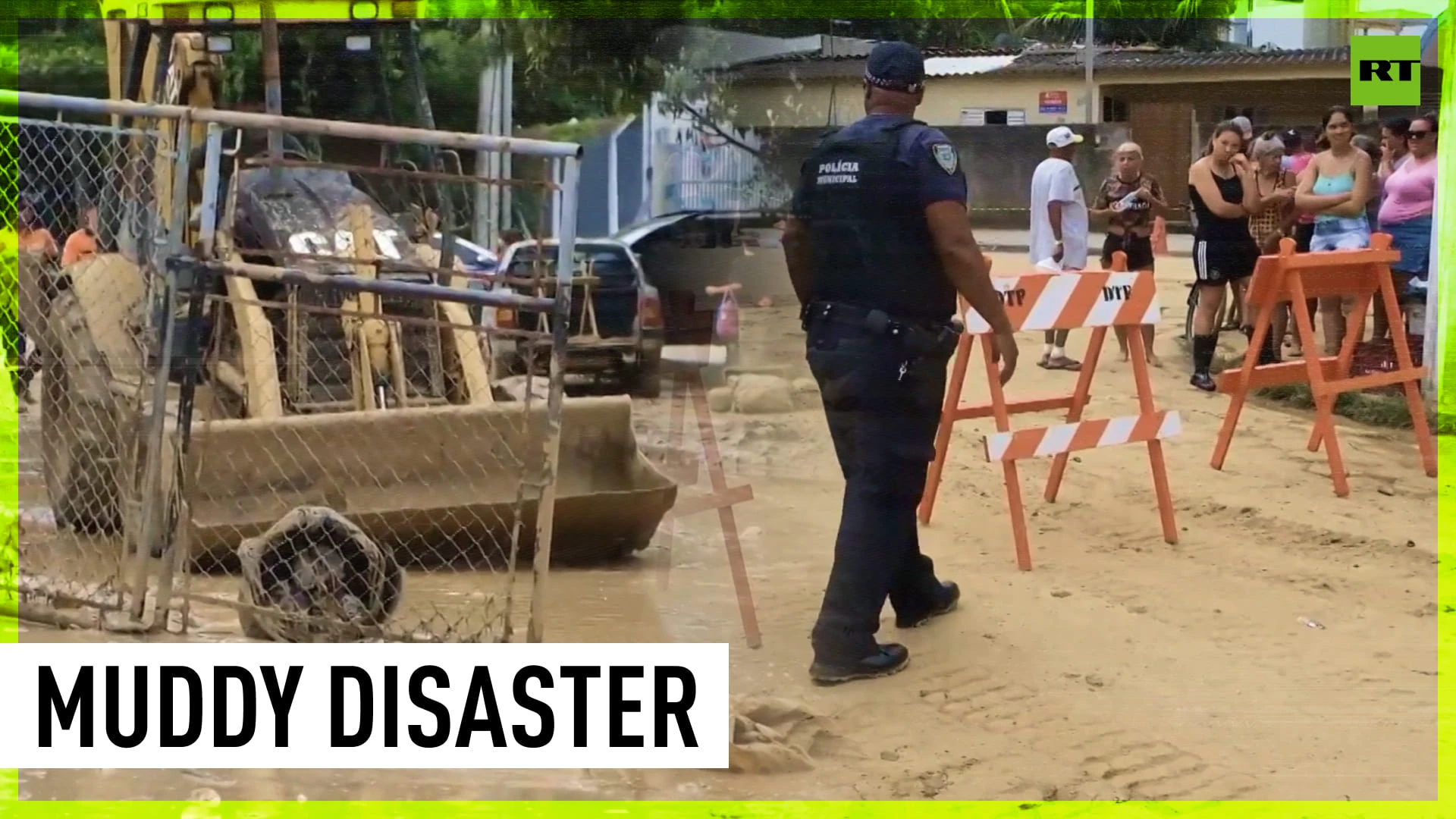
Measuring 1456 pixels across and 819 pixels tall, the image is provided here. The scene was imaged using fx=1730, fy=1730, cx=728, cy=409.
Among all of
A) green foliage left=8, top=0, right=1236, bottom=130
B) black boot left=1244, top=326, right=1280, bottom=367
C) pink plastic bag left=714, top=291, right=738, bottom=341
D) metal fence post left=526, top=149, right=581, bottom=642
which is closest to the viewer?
metal fence post left=526, top=149, right=581, bottom=642

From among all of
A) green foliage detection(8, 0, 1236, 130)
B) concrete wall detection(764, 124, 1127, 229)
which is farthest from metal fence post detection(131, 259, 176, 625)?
concrete wall detection(764, 124, 1127, 229)

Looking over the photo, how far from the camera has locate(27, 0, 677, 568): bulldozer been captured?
6.19 m

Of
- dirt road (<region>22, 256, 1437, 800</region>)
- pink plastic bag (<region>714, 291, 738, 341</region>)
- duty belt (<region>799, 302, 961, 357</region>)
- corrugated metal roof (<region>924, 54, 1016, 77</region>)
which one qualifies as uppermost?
corrugated metal roof (<region>924, 54, 1016, 77</region>)

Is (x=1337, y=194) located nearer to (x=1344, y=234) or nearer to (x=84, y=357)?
(x=1344, y=234)

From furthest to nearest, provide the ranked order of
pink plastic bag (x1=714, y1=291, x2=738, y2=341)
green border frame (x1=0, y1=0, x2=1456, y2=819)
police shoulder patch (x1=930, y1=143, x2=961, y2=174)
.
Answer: pink plastic bag (x1=714, y1=291, x2=738, y2=341)
police shoulder patch (x1=930, y1=143, x2=961, y2=174)
green border frame (x1=0, y1=0, x2=1456, y2=819)

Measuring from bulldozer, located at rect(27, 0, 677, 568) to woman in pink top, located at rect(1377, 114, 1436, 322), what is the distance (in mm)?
5198

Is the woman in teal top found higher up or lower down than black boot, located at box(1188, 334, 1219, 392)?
higher up

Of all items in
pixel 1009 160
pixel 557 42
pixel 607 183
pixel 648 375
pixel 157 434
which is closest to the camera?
pixel 157 434

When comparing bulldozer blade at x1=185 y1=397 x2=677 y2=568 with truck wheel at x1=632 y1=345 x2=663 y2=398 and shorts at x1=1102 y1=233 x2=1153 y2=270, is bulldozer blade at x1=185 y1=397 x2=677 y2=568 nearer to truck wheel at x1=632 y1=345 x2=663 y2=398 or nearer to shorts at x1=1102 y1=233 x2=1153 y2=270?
truck wheel at x1=632 y1=345 x2=663 y2=398

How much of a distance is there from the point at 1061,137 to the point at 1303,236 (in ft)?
5.41

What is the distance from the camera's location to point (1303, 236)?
33.3 feet

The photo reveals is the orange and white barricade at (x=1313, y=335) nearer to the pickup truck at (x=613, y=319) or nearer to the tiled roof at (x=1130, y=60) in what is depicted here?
the tiled roof at (x=1130, y=60)

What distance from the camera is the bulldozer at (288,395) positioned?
619cm

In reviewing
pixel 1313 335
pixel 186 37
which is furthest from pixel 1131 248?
pixel 186 37
